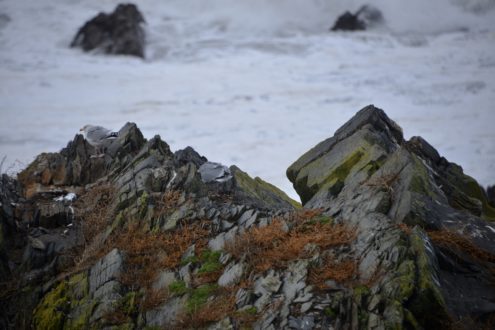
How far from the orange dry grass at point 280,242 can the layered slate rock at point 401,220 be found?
324 mm

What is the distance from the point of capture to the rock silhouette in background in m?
38.7

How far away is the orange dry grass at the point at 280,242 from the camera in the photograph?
7.70m

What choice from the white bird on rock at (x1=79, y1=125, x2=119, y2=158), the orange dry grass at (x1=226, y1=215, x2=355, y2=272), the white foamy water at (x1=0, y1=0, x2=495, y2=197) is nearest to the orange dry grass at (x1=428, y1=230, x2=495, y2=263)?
the orange dry grass at (x1=226, y1=215, x2=355, y2=272)

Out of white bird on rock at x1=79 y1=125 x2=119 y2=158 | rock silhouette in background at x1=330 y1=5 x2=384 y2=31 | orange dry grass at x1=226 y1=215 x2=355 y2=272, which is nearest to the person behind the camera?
orange dry grass at x1=226 y1=215 x2=355 y2=272

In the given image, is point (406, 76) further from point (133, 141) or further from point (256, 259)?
point (256, 259)

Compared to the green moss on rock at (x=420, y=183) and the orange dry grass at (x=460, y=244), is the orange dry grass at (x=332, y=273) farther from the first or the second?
the green moss on rock at (x=420, y=183)

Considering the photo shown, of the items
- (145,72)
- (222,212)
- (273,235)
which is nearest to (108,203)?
(222,212)

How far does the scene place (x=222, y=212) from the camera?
9.09 m

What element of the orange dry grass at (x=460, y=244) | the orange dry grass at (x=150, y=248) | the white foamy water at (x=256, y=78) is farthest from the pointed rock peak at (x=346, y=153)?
the white foamy water at (x=256, y=78)

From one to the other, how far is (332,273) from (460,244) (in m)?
1.84

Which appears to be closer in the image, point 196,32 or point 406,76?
point 406,76

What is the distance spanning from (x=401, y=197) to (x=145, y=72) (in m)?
27.2

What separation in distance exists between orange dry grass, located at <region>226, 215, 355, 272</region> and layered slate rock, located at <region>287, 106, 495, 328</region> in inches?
12.8

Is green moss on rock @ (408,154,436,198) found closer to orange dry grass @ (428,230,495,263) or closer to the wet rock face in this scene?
orange dry grass @ (428,230,495,263)
